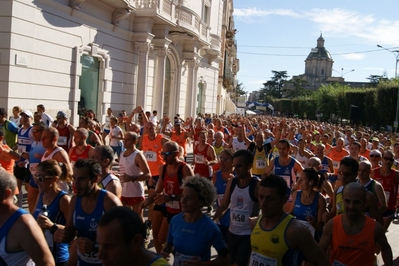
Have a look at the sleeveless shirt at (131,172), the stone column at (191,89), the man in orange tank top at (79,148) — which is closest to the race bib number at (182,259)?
the sleeveless shirt at (131,172)

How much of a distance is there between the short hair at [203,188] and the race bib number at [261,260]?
1.99 feet

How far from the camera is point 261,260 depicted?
3.53 meters

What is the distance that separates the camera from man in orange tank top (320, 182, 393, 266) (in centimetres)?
386

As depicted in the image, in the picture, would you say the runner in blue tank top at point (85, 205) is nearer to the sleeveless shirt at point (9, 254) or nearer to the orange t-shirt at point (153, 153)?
the sleeveless shirt at point (9, 254)

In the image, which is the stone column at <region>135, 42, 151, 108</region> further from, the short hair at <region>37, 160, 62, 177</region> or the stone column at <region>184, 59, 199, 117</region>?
the short hair at <region>37, 160, 62, 177</region>

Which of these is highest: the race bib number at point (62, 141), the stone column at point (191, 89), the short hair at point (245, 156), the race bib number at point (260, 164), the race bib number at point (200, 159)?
the stone column at point (191, 89)

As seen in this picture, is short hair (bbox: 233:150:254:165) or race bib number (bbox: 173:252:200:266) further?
short hair (bbox: 233:150:254:165)

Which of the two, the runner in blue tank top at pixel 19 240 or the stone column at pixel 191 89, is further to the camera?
the stone column at pixel 191 89

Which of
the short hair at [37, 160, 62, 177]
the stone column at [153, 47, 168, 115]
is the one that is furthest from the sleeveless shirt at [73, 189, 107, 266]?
the stone column at [153, 47, 168, 115]

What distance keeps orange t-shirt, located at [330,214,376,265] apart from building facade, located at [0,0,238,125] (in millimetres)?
11271

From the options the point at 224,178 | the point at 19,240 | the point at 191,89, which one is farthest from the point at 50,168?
the point at 191,89

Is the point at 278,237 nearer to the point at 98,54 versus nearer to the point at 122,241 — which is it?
the point at 122,241

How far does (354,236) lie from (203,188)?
1.29 metres

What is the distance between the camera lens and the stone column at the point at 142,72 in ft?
68.3
